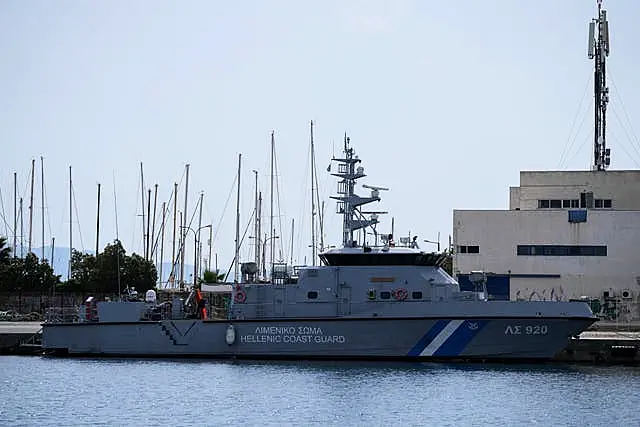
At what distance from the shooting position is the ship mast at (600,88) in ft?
179

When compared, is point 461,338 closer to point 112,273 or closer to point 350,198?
point 350,198

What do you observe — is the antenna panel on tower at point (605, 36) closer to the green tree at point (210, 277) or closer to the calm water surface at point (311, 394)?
the green tree at point (210, 277)

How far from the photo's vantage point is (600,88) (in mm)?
54531

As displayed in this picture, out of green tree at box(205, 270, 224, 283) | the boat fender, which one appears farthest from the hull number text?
green tree at box(205, 270, 224, 283)

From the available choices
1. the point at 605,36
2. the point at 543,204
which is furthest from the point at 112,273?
the point at 605,36

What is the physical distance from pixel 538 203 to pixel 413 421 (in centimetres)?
3093

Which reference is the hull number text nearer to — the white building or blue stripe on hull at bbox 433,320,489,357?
blue stripe on hull at bbox 433,320,489,357

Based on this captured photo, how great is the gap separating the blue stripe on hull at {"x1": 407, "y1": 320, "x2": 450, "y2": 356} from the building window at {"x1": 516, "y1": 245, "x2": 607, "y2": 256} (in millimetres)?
17227

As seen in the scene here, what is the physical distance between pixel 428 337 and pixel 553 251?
17.4m

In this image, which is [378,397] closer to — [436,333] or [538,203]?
[436,333]

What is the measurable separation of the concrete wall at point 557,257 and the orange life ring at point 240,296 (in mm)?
17116

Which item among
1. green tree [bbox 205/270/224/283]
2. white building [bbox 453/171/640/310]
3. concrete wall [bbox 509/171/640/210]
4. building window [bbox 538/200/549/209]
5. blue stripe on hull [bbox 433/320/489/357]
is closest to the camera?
blue stripe on hull [bbox 433/320/489/357]

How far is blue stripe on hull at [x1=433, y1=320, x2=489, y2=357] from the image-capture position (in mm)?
32469

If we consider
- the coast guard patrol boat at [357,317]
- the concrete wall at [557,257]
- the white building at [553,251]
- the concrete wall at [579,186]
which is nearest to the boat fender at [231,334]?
the coast guard patrol boat at [357,317]
